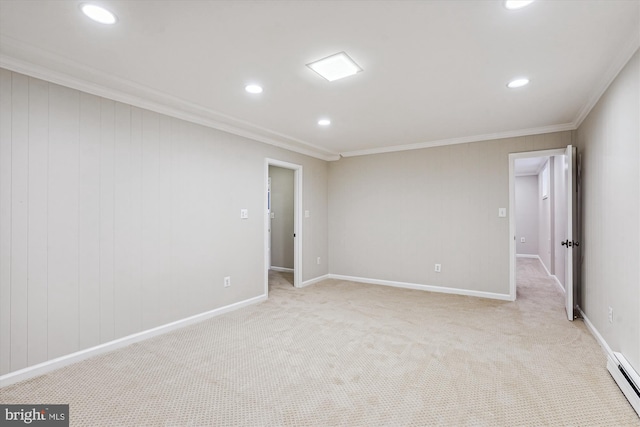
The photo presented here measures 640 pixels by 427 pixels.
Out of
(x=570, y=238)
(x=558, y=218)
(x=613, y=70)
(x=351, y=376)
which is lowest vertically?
(x=351, y=376)

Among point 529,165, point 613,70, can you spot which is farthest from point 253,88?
A: point 529,165

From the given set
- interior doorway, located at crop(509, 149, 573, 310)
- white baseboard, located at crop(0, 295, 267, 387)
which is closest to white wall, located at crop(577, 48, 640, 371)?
interior doorway, located at crop(509, 149, 573, 310)

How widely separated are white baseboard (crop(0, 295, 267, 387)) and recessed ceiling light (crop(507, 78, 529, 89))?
3.80 metres

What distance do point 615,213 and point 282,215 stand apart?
5.18 meters

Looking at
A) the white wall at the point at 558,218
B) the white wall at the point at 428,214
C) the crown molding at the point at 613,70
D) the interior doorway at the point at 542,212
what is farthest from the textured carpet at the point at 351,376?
the crown molding at the point at 613,70

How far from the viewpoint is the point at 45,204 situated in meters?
2.43

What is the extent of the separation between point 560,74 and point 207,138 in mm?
3483

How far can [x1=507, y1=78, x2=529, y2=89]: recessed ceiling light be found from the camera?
2.67 meters

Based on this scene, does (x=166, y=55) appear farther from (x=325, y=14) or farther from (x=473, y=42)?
(x=473, y=42)

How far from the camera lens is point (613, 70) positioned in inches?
95.1

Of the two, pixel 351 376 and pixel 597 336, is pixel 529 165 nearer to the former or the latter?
pixel 597 336

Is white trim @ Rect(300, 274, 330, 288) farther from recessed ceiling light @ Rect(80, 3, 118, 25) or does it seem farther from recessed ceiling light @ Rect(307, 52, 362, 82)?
recessed ceiling light @ Rect(80, 3, 118, 25)

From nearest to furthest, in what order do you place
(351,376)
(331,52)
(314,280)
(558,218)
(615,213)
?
(331,52)
(351,376)
(615,213)
(558,218)
(314,280)

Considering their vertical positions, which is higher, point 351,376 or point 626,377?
point 626,377
